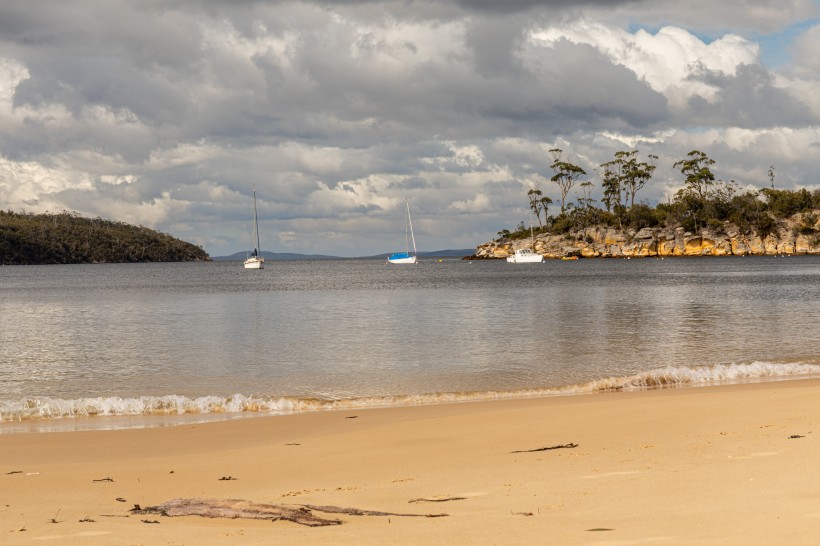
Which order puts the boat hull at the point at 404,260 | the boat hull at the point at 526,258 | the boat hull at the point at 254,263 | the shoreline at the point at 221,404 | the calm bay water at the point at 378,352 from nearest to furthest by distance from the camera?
the shoreline at the point at 221,404, the calm bay water at the point at 378,352, the boat hull at the point at 526,258, the boat hull at the point at 254,263, the boat hull at the point at 404,260

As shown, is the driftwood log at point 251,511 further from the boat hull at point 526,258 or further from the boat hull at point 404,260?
the boat hull at point 404,260

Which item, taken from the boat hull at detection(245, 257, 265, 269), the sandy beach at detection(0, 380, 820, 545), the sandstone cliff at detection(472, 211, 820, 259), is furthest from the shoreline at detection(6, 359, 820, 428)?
the sandstone cliff at detection(472, 211, 820, 259)

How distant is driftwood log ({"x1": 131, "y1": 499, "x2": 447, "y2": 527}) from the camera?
8109mm

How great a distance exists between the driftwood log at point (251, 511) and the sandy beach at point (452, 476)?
4 cm

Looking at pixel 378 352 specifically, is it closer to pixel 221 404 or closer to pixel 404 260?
pixel 221 404

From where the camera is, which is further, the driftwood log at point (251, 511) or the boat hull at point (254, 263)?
the boat hull at point (254, 263)

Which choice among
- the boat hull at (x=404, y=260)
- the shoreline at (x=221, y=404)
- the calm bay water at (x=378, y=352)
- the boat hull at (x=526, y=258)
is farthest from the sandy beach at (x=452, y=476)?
the boat hull at (x=404, y=260)

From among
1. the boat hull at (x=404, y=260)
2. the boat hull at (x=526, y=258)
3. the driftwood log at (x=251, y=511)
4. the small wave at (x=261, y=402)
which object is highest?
the boat hull at (x=404, y=260)

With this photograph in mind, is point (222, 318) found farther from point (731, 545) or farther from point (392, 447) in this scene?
point (731, 545)

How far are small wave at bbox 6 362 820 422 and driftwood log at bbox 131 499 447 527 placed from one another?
949 centimetres

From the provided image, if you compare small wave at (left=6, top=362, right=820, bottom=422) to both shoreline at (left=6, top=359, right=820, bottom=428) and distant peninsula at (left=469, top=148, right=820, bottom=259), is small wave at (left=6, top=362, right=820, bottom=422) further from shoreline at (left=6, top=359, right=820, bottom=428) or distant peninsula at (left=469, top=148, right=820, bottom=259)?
distant peninsula at (left=469, top=148, right=820, bottom=259)

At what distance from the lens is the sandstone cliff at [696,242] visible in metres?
170

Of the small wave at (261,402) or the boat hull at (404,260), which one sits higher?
the boat hull at (404,260)

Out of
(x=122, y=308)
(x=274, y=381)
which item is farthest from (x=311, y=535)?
(x=122, y=308)
